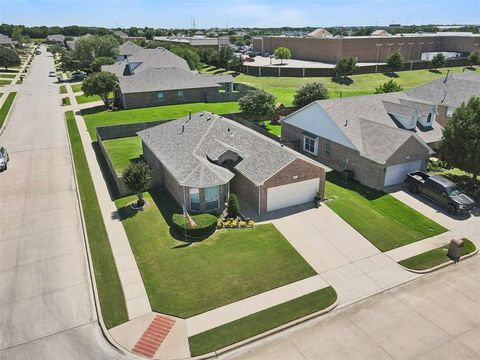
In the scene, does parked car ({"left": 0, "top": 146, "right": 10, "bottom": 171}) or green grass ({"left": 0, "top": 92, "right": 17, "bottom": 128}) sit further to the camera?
green grass ({"left": 0, "top": 92, "right": 17, "bottom": 128})

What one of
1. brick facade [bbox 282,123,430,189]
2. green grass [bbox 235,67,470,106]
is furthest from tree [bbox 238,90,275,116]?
green grass [bbox 235,67,470,106]

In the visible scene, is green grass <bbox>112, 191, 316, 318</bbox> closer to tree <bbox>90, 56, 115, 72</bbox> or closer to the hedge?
the hedge

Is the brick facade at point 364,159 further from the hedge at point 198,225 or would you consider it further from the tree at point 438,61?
the tree at point 438,61

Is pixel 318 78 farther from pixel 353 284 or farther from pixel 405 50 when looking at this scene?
pixel 353 284

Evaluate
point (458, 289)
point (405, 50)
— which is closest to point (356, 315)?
point (458, 289)

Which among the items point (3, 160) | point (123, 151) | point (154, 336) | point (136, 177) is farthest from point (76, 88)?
point (154, 336)

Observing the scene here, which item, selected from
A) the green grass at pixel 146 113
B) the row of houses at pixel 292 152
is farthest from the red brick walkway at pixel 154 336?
the green grass at pixel 146 113
